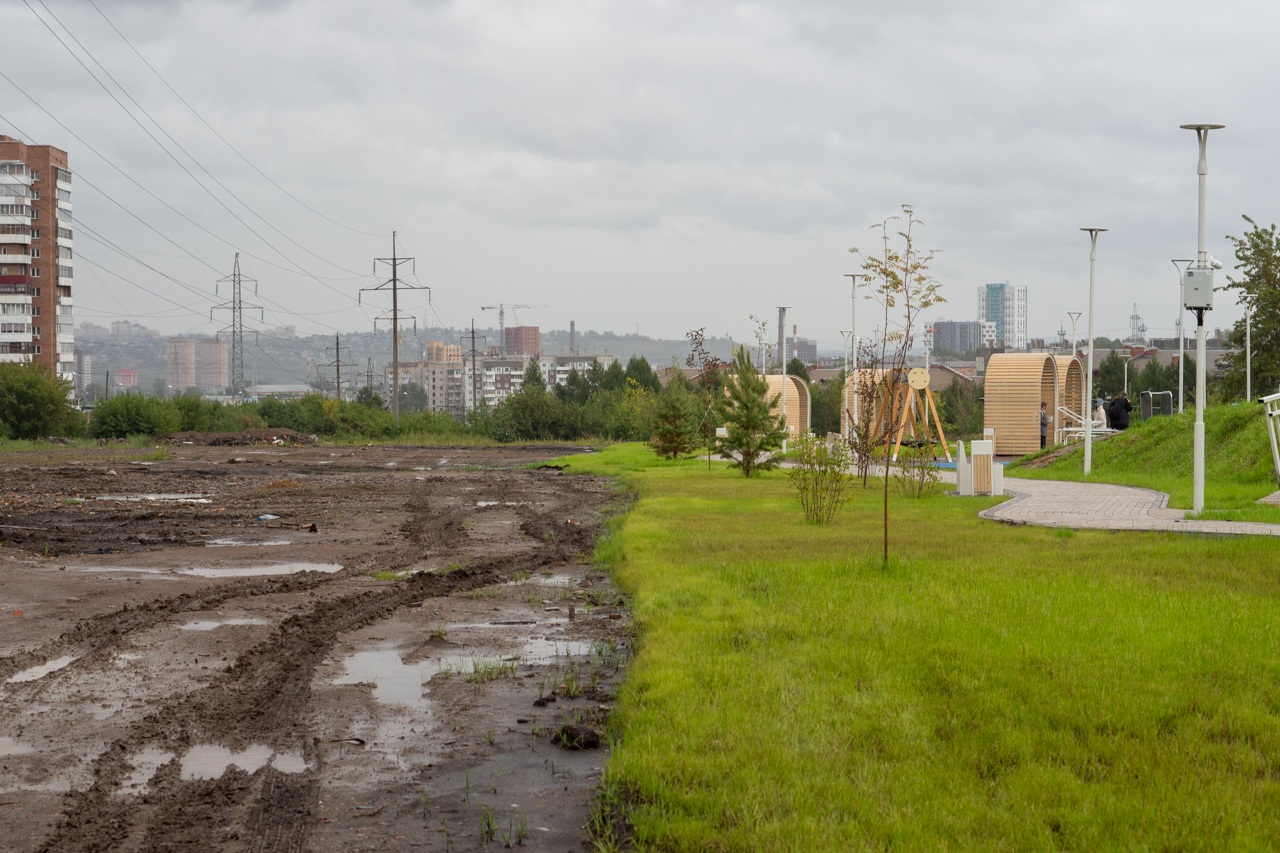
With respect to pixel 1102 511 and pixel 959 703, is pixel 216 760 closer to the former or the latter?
pixel 959 703

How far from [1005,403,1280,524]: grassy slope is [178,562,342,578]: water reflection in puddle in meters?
12.2

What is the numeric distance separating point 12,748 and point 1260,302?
43200mm

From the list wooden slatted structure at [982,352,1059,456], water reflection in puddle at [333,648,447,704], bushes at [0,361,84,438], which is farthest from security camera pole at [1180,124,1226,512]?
bushes at [0,361,84,438]

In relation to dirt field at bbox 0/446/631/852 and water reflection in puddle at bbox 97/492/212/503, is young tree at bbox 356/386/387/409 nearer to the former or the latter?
water reflection in puddle at bbox 97/492/212/503

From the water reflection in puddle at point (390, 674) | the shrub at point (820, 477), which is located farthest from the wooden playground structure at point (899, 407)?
the water reflection in puddle at point (390, 674)

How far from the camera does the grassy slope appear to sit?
1777 centimetres

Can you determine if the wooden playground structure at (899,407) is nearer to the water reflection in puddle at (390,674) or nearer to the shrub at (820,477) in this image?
the shrub at (820,477)

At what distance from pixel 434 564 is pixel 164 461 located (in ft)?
103

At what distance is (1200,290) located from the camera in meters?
15.2

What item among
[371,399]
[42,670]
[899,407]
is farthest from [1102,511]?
[371,399]

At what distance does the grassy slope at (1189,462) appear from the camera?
1777 centimetres

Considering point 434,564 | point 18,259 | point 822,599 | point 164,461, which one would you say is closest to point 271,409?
point 164,461

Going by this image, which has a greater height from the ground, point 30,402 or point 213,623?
point 30,402

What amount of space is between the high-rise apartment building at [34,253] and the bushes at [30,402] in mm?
46574
